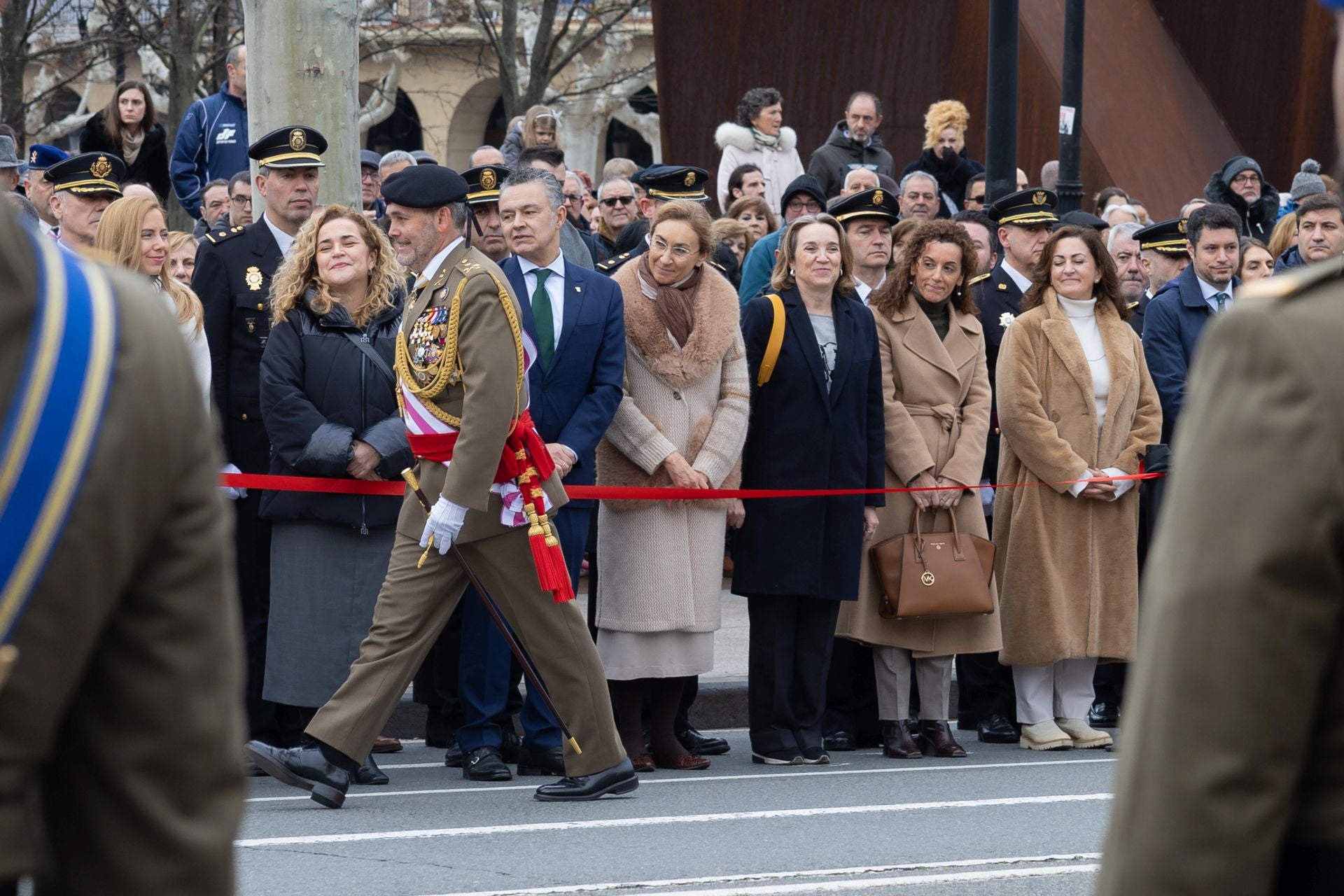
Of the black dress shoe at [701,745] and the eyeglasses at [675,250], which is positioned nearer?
the eyeglasses at [675,250]

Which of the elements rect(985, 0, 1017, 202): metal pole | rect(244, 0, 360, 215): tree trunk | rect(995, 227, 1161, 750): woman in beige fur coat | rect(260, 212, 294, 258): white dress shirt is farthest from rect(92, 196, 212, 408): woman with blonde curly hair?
rect(985, 0, 1017, 202): metal pole

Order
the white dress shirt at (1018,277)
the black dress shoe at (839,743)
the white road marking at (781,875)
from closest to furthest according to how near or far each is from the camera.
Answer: the white road marking at (781,875) < the black dress shoe at (839,743) < the white dress shirt at (1018,277)

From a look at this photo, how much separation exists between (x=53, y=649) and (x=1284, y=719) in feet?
3.58

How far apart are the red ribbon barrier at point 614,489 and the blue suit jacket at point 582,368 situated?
0.49ft

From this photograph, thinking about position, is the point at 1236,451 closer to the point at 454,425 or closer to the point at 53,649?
the point at 53,649

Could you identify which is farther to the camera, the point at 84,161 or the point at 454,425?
the point at 84,161

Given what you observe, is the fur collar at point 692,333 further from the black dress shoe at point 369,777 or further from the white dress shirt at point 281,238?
the black dress shoe at point 369,777

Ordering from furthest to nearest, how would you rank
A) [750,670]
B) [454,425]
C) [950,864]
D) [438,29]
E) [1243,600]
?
[438,29] < [750,670] < [454,425] < [950,864] < [1243,600]

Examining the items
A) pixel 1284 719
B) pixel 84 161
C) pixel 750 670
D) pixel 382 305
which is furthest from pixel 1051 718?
pixel 1284 719

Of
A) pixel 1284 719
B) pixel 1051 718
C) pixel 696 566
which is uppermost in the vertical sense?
pixel 1284 719

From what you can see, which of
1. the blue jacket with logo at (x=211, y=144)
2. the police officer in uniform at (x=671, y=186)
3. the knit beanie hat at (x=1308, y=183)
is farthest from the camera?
the knit beanie hat at (x=1308, y=183)

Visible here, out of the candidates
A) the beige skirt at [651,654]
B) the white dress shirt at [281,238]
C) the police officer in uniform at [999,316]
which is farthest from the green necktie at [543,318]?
the police officer in uniform at [999,316]

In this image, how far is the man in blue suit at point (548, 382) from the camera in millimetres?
8227

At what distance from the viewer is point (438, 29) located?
38.9 metres
